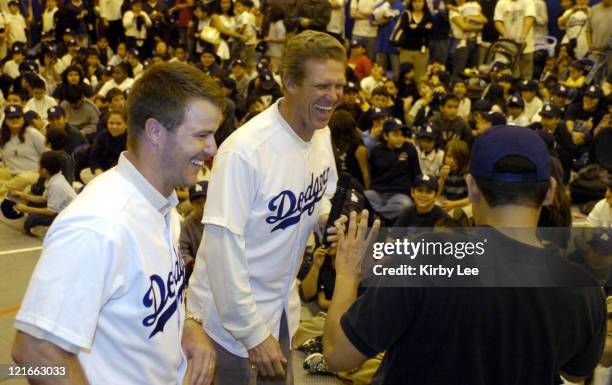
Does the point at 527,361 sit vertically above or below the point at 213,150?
below

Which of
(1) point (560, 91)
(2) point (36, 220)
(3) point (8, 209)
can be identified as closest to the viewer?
(2) point (36, 220)

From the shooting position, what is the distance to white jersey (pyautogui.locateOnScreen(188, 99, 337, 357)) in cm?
305

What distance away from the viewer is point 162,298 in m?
2.31

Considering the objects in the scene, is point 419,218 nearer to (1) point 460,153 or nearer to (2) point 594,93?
(1) point 460,153

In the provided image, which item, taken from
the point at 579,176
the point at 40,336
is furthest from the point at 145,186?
the point at 579,176

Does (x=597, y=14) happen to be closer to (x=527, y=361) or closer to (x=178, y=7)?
(x=178, y=7)

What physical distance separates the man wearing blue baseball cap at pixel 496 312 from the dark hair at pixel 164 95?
2.69 ft

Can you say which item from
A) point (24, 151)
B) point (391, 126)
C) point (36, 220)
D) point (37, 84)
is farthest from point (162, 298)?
point (37, 84)

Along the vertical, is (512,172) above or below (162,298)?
above

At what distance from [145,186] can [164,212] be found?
17cm

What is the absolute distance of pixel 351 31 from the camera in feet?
58.2

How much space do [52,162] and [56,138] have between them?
1.13 metres

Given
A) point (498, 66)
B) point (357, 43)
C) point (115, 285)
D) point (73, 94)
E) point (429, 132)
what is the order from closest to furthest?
1. point (115, 285)
2. point (429, 132)
3. point (73, 94)
4. point (498, 66)
5. point (357, 43)

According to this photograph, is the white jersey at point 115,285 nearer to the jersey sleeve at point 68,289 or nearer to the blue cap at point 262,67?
the jersey sleeve at point 68,289
